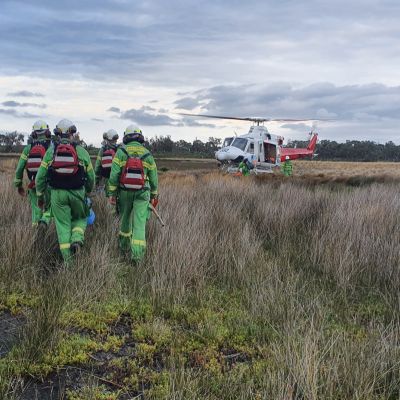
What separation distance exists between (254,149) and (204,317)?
2311 cm

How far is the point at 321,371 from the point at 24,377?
1992mm

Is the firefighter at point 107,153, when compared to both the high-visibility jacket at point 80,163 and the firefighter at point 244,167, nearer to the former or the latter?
the high-visibility jacket at point 80,163

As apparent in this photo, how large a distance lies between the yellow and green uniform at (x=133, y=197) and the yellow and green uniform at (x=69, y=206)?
37 cm

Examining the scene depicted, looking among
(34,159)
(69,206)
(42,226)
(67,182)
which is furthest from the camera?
(34,159)

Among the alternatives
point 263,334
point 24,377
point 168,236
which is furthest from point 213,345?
point 168,236

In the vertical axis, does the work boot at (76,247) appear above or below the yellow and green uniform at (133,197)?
below

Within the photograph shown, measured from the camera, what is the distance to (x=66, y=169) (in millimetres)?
5777

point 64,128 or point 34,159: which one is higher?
point 64,128

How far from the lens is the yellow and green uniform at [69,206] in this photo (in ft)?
19.5

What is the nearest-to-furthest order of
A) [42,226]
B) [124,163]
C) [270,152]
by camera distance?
[124,163] < [42,226] < [270,152]

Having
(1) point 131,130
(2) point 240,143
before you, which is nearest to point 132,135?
(1) point 131,130

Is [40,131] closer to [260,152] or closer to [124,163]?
[124,163]

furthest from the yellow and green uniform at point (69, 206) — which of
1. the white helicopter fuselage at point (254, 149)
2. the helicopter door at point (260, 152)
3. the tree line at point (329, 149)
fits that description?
the tree line at point (329, 149)

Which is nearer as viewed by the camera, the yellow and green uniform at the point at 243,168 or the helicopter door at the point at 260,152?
the yellow and green uniform at the point at 243,168
